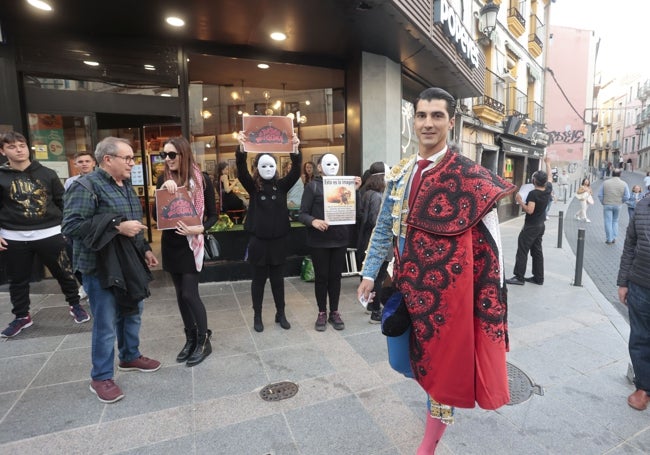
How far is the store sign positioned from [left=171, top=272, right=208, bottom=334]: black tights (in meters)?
5.29

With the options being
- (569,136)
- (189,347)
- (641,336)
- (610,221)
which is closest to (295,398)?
(189,347)

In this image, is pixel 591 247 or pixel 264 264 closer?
pixel 264 264

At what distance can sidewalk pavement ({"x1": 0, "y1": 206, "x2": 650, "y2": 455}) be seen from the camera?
2484 millimetres

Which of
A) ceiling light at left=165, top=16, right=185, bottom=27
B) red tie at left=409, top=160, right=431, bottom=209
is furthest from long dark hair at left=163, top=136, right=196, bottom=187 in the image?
ceiling light at left=165, top=16, right=185, bottom=27

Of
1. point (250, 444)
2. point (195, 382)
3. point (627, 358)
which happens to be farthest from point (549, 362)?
point (195, 382)

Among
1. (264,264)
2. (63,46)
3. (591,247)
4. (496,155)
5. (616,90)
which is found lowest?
(591,247)

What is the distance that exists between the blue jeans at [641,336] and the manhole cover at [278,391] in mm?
2672

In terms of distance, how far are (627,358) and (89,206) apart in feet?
16.3

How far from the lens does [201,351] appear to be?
3625mm

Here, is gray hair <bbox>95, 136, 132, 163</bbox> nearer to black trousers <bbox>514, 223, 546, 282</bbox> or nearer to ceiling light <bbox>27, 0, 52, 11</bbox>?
ceiling light <bbox>27, 0, 52, 11</bbox>

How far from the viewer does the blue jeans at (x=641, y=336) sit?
2887mm

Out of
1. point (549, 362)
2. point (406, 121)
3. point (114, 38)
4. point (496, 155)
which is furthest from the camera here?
point (496, 155)

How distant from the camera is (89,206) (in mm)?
2779

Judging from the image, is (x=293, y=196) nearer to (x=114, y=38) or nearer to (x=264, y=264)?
(x=264, y=264)
